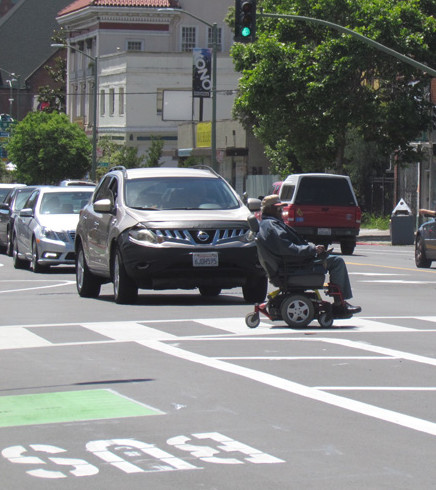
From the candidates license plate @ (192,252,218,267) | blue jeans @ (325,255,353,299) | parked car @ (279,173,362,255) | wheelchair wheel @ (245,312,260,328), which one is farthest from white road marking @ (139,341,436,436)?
parked car @ (279,173,362,255)

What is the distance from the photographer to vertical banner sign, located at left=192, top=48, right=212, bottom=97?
59438 mm

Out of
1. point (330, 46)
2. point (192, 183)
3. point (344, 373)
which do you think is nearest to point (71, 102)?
point (330, 46)

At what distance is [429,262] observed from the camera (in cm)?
2656

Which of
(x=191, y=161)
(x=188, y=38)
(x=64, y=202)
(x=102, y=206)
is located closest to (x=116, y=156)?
(x=191, y=161)

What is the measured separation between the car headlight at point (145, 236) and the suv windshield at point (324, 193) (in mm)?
17683

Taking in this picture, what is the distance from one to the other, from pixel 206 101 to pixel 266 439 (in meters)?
71.5

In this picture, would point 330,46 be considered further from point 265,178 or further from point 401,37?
point 265,178

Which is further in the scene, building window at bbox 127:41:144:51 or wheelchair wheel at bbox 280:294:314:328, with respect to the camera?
building window at bbox 127:41:144:51

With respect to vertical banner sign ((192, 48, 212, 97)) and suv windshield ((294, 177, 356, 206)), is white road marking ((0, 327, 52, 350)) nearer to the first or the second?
suv windshield ((294, 177, 356, 206))

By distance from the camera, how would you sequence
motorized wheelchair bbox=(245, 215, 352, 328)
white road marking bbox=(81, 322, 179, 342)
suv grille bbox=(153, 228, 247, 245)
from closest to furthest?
white road marking bbox=(81, 322, 179, 342) → motorized wheelchair bbox=(245, 215, 352, 328) → suv grille bbox=(153, 228, 247, 245)

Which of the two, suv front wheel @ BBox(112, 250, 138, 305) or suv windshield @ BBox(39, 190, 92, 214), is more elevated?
suv windshield @ BBox(39, 190, 92, 214)

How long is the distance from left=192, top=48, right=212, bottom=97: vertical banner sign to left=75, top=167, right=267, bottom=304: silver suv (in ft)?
135

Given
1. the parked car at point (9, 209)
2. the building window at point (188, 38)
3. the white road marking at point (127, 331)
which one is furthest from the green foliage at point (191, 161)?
the white road marking at point (127, 331)

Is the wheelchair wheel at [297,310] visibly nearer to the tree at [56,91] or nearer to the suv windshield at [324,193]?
the suv windshield at [324,193]
